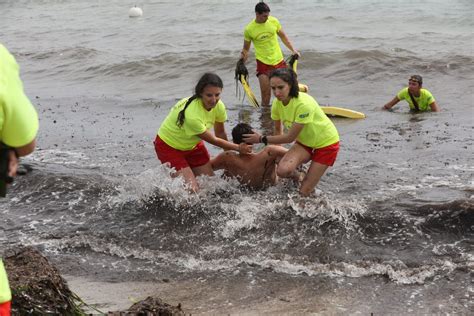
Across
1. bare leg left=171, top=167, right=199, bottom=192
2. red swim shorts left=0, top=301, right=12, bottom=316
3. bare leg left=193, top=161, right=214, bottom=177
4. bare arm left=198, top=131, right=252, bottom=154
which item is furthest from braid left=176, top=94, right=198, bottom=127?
red swim shorts left=0, top=301, right=12, bottom=316

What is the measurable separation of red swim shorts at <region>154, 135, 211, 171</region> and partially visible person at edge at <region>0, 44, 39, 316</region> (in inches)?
192

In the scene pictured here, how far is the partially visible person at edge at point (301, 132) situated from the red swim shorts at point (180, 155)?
657 mm

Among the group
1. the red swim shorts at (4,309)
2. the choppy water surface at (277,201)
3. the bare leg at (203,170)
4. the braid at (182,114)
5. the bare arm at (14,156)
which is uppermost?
the bare arm at (14,156)

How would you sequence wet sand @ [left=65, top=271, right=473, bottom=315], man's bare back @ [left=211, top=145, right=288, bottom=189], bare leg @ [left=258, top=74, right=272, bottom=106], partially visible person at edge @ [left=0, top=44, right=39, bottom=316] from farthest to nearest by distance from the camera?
bare leg @ [left=258, top=74, right=272, bottom=106] < man's bare back @ [left=211, top=145, right=288, bottom=189] < wet sand @ [left=65, top=271, right=473, bottom=315] < partially visible person at edge @ [left=0, top=44, right=39, bottom=316]

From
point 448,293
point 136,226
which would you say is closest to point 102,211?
point 136,226

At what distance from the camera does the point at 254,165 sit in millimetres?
7422

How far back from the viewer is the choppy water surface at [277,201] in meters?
5.55

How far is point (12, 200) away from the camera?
752 cm

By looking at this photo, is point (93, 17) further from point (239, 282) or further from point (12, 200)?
point (239, 282)

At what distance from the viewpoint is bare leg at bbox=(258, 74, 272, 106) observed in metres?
12.3

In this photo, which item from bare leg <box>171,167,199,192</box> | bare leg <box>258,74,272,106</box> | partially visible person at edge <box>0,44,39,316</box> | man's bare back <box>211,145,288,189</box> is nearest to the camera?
partially visible person at edge <box>0,44,39,316</box>

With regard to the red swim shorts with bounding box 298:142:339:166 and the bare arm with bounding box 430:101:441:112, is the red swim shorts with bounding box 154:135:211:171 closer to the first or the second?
the red swim shorts with bounding box 298:142:339:166

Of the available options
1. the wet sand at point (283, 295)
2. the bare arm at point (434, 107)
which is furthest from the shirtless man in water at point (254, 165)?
the bare arm at point (434, 107)

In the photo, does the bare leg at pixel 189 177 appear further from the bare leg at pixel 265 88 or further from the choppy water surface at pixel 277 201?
the bare leg at pixel 265 88
